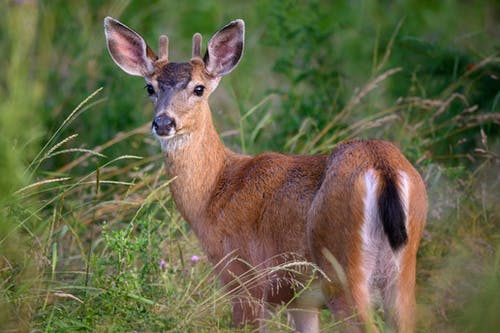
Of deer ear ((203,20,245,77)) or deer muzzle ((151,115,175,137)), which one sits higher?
deer ear ((203,20,245,77))

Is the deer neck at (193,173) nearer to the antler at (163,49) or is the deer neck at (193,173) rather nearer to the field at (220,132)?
the field at (220,132)

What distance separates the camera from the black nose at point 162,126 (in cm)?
554

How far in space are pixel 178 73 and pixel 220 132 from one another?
79.3 inches

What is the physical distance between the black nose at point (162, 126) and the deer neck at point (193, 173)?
30cm

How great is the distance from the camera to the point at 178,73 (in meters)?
5.93

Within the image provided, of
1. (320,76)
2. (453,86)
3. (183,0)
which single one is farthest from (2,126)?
(183,0)

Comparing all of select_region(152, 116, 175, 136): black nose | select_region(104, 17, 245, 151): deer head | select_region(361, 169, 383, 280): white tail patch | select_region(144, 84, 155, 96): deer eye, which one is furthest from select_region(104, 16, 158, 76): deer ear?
select_region(361, 169, 383, 280): white tail patch

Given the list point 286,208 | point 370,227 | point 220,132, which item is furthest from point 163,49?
point 370,227

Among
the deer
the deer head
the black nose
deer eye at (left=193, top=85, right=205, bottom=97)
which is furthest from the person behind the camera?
deer eye at (left=193, top=85, right=205, bottom=97)

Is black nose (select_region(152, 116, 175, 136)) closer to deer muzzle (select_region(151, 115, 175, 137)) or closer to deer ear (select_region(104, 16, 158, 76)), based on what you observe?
deer muzzle (select_region(151, 115, 175, 137))

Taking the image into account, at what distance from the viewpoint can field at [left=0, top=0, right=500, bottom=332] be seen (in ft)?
16.4

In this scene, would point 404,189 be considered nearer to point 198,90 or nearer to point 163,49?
point 198,90

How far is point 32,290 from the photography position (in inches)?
193

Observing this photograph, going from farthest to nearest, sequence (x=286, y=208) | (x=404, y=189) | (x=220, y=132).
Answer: (x=220, y=132)
(x=286, y=208)
(x=404, y=189)
